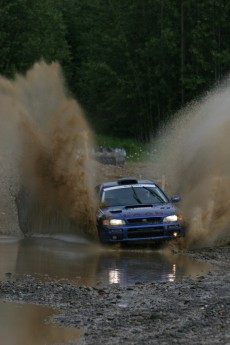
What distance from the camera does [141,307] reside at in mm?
13328

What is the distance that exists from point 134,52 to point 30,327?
60.2 metres

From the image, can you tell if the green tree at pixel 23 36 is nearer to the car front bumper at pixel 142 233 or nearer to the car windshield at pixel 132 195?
the car windshield at pixel 132 195

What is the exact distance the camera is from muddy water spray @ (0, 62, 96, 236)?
24078mm

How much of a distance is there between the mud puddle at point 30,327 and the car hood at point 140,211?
719 cm

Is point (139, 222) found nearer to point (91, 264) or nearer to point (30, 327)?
point (91, 264)

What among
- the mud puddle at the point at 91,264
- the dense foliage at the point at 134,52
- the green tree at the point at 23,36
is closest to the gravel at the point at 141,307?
the mud puddle at the point at 91,264

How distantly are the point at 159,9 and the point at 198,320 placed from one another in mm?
59014

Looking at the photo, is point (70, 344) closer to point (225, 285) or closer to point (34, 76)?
point (225, 285)

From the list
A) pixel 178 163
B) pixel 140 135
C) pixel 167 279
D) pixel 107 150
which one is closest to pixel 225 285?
pixel 167 279

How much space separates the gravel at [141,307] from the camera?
11250mm

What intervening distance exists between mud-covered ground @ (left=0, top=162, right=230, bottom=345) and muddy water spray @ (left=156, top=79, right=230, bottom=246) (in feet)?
16.9

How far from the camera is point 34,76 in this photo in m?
28.9

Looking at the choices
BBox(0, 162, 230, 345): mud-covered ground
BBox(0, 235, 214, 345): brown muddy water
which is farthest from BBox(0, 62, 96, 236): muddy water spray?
BBox(0, 162, 230, 345): mud-covered ground

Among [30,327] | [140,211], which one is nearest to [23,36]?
[140,211]
